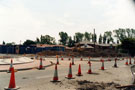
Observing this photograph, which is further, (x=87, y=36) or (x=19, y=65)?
(x=87, y=36)

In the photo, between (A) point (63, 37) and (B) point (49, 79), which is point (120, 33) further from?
(B) point (49, 79)

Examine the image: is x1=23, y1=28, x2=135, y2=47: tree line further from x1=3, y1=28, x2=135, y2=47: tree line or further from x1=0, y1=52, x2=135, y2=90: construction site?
x1=0, y1=52, x2=135, y2=90: construction site

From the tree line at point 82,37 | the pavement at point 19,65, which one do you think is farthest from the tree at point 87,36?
the pavement at point 19,65

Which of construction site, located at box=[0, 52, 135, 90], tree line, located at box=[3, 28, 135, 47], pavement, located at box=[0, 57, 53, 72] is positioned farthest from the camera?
tree line, located at box=[3, 28, 135, 47]

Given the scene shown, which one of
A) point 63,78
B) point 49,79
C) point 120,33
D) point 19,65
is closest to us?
point 49,79

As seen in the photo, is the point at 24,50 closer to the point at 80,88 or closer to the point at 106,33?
the point at 80,88

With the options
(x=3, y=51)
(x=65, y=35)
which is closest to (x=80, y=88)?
→ (x=3, y=51)

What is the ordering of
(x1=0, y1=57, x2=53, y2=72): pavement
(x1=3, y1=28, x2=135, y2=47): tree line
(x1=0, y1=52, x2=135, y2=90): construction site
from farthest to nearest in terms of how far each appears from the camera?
(x1=3, y1=28, x2=135, y2=47): tree line
(x1=0, y1=57, x2=53, y2=72): pavement
(x1=0, y1=52, x2=135, y2=90): construction site

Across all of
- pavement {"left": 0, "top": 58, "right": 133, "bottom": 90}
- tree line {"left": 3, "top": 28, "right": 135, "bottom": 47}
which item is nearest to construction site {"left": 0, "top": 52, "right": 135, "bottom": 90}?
pavement {"left": 0, "top": 58, "right": 133, "bottom": 90}

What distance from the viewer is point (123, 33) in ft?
362

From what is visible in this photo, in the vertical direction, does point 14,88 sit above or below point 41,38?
below

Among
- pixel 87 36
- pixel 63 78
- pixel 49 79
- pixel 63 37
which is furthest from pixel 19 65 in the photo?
pixel 87 36

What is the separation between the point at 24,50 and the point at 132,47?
46589 millimetres

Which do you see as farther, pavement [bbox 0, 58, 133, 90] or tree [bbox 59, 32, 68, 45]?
tree [bbox 59, 32, 68, 45]
